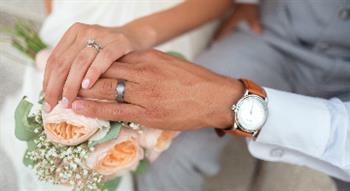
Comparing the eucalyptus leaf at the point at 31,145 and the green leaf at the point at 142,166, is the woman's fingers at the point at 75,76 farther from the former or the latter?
the green leaf at the point at 142,166

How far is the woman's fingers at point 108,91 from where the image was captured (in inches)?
22.4

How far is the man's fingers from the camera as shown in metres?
0.55

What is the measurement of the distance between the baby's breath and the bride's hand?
54 mm

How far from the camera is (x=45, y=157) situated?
56 centimetres

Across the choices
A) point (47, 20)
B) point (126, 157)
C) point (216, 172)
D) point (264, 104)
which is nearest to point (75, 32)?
point (47, 20)

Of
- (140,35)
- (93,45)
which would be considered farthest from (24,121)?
(140,35)

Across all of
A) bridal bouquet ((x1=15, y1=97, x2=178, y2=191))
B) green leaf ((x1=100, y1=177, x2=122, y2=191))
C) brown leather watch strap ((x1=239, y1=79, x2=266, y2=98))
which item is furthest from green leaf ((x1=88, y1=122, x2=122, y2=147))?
brown leather watch strap ((x1=239, y1=79, x2=266, y2=98))

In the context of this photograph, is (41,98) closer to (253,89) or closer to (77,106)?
(77,106)

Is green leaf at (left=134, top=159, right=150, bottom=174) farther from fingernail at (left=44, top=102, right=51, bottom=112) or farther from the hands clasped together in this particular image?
fingernail at (left=44, top=102, right=51, bottom=112)

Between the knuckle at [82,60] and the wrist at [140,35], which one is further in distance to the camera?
the wrist at [140,35]

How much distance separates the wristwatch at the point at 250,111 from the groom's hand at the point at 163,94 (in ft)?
0.04

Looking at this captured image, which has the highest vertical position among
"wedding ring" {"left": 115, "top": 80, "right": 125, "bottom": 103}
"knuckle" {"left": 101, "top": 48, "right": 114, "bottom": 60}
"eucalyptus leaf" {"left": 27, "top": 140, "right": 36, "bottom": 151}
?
"knuckle" {"left": 101, "top": 48, "right": 114, "bottom": 60}

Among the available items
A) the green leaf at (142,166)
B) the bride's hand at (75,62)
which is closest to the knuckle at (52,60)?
the bride's hand at (75,62)

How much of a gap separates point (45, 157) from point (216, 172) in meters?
0.41
